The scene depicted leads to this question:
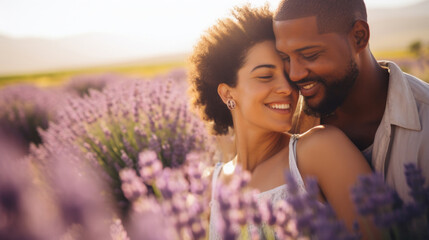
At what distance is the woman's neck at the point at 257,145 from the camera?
270 cm

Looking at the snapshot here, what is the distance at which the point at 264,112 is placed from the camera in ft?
8.16

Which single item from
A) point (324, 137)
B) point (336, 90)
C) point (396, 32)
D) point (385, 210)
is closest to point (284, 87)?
point (336, 90)

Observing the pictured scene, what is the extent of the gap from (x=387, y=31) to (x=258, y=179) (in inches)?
3101

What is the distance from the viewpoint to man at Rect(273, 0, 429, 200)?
6.81 ft

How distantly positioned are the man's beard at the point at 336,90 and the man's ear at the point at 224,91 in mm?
627

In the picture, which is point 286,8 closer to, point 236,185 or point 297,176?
point 297,176

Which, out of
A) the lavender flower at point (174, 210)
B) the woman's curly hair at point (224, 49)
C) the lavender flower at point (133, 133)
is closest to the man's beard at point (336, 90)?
the woman's curly hair at point (224, 49)

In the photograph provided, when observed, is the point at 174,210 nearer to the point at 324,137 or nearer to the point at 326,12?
the point at 324,137

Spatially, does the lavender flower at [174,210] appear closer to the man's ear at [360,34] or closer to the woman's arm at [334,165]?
the woman's arm at [334,165]

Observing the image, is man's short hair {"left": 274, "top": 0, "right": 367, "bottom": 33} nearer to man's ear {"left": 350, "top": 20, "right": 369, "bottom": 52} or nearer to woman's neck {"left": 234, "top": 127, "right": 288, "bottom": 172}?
man's ear {"left": 350, "top": 20, "right": 369, "bottom": 52}

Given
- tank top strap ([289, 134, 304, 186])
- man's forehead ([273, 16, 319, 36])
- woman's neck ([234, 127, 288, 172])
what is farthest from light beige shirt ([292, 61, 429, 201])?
woman's neck ([234, 127, 288, 172])

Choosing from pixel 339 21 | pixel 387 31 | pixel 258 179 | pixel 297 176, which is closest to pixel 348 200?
pixel 297 176

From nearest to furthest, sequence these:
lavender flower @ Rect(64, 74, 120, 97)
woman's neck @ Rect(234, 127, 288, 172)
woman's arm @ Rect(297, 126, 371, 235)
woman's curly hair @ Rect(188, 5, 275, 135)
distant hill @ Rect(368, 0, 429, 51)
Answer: woman's arm @ Rect(297, 126, 371, 235), woman's curly hair @ Rect(188, 5, 275, 135), woman's neck @ Rect(234, 127, 288, 172), lavender flower @ Rect(64, 74, 120, 97), distant hill @ Rect(368, 0, 429, 51)

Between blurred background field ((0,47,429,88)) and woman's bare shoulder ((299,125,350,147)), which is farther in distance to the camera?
blurred background field ((0,47,429,88))
